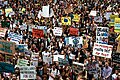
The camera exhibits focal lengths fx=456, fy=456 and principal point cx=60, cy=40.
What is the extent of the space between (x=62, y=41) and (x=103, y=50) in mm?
3493

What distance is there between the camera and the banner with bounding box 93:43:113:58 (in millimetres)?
16281

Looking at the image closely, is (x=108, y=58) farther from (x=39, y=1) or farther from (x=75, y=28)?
(x=39, y=1)

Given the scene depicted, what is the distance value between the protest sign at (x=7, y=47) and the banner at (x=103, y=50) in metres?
3.05

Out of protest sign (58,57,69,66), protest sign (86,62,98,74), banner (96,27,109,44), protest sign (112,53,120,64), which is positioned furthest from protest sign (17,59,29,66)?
banner (96,27,109,44)

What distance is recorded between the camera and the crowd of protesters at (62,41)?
616 inches

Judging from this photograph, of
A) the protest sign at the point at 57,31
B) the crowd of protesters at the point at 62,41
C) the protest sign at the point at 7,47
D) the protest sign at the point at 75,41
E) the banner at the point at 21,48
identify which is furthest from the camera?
the protest sign at the point at 57,31

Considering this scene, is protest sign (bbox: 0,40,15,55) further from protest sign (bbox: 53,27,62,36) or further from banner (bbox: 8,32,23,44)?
protest sign (bbox: 53,27,62,36)

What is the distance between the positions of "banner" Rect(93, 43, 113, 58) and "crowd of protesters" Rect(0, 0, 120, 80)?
21cm

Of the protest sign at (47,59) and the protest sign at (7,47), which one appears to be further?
the protest sign at (47,59)

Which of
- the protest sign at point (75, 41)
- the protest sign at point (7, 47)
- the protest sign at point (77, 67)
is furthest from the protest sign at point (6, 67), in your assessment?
the protest sign at point (75, 41)

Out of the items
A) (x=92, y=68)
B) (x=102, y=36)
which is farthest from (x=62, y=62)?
(x=102, y=36)

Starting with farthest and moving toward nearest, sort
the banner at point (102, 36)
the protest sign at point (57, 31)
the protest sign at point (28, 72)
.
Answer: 1. the protest sign at point (57, 31)
2. the banner at point (102, 36)
3. the protest sign at point (28, 72)

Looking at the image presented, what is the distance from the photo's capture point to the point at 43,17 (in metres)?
24.3

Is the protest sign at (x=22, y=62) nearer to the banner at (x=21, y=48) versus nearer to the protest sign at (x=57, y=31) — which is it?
the banner at (x=21, y=48)
